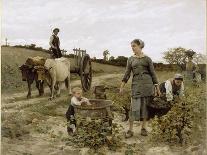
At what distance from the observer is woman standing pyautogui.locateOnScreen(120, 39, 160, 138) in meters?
7.49

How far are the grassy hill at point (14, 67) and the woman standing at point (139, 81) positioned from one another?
370 mm

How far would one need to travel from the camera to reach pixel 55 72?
10.1 metres

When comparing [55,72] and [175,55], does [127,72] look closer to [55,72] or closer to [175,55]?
[175,55]

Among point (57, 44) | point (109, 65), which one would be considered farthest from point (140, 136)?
point (57, 44)

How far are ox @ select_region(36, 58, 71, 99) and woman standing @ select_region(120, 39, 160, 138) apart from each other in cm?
215

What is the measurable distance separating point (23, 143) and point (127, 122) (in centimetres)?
160

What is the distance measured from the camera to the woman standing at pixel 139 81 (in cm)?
749

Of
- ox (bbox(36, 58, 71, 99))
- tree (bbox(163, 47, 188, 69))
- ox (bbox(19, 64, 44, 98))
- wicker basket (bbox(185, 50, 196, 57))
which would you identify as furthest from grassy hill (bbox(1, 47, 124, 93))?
wicker basket (bbox(185, 50, 196, 57))

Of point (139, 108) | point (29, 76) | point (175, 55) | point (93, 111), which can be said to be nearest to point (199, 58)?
point (175, 55)

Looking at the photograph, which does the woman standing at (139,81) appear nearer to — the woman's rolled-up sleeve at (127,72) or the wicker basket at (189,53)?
the woman's rolled-up sleeve at (127,72)

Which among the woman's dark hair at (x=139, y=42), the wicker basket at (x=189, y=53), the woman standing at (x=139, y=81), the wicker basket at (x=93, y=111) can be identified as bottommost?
the wicker basket at (x=93, y=111)

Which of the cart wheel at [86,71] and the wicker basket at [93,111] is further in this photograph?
the cart wheel at [86,71]

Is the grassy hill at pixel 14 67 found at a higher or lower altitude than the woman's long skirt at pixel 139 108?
higher

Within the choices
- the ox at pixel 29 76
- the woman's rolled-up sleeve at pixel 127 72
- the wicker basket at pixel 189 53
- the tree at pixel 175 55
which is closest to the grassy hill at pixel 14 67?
the ox at pixel 29 76
